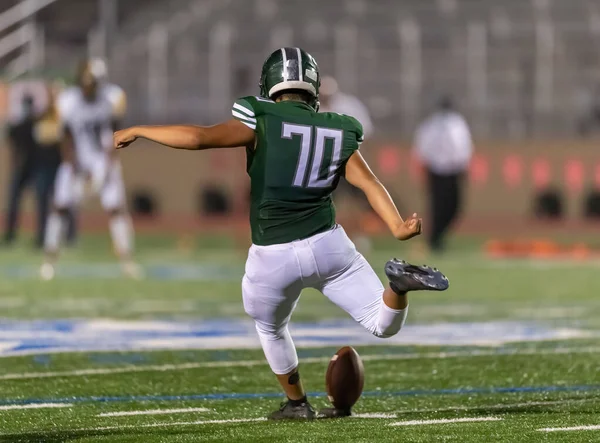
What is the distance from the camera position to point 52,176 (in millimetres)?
19719

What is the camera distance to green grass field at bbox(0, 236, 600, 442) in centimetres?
562

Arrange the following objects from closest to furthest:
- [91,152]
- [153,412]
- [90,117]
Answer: [153,412], [90,117], [91,152]

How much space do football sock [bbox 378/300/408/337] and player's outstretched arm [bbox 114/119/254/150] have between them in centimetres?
83

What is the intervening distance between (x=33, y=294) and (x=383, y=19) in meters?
13.0

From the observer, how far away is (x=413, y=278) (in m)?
5.47

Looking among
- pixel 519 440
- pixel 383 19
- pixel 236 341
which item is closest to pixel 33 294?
pixel 236 341

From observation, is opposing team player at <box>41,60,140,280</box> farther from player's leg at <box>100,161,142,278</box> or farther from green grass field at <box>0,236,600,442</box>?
green grass field at <box>0,236,600,442</box>

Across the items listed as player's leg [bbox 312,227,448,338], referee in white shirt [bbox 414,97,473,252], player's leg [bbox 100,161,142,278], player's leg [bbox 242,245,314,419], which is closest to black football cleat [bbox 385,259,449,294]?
player's leg [bbox 312,227,448,338]

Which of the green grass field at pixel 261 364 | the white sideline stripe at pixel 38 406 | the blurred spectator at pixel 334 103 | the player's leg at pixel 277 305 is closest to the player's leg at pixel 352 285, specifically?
the player's leg at pixel 277 305

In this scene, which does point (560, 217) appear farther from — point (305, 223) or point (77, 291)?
point (305, 223)

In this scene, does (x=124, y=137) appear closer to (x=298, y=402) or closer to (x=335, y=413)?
(x=298, y=402)

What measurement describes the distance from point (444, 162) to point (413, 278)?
13.9 metres

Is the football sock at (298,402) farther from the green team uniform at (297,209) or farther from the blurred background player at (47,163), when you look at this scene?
the blurred background player at (47,163)

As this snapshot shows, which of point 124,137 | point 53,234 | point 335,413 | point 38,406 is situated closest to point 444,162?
point 53,234
